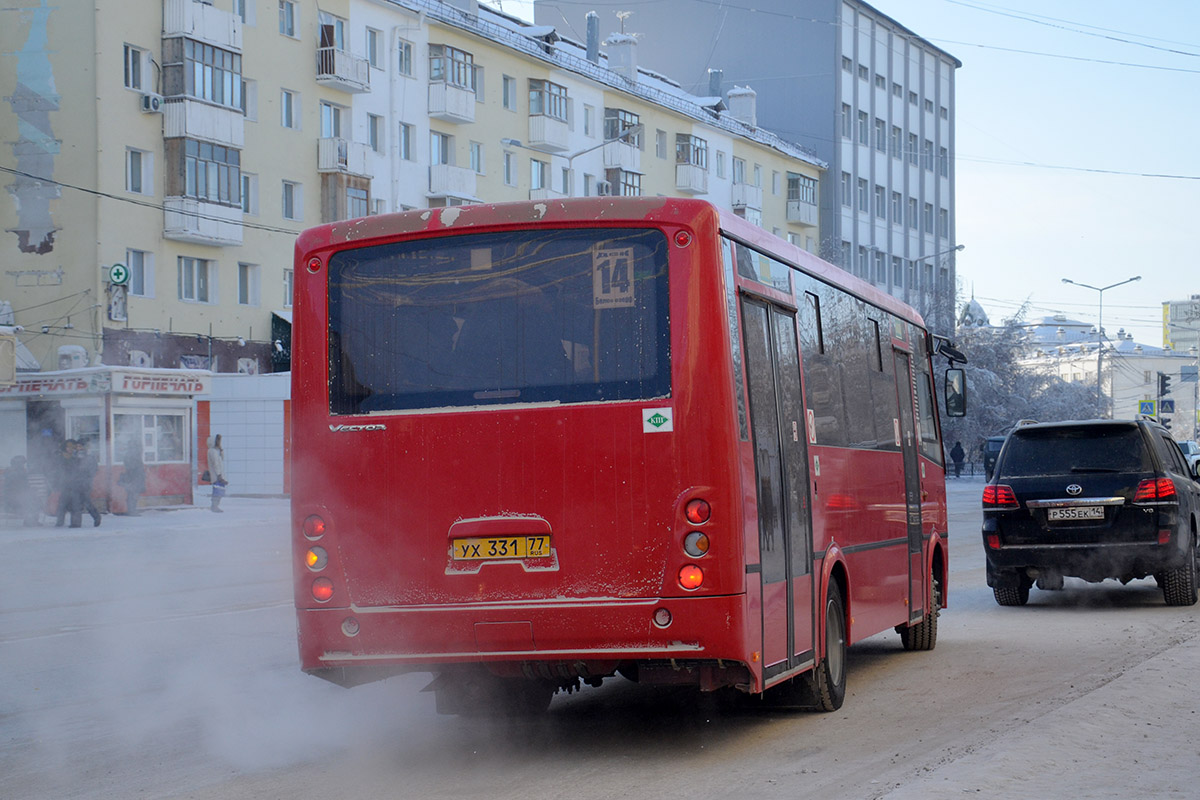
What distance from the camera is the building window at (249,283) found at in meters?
46.3

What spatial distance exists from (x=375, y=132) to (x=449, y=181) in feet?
10.3

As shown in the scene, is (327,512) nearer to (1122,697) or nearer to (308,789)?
(308,789)

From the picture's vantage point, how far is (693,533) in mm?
7164

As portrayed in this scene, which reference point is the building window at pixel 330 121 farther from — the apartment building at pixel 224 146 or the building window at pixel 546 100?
the building window at pixel 546 100

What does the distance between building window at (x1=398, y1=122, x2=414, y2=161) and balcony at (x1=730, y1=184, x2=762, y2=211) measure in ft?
76.5

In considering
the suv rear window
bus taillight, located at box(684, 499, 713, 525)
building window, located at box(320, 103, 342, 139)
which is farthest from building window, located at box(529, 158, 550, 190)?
bus taillight, located at box(684, 499, 713, 525)

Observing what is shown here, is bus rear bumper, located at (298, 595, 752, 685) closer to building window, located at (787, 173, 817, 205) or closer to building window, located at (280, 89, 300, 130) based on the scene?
building window, located at (280, 89, 300, 130)

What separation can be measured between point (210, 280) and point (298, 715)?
37349mm

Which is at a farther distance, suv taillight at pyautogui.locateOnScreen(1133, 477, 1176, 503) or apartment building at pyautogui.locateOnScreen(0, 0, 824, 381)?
apartment building at pyautogui.locateOnScreen(0, 0, 824, 381)

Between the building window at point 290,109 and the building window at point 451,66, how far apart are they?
21.0ft

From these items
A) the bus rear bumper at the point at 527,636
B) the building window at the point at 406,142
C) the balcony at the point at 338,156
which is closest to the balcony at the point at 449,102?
the building window at the point at 406,142

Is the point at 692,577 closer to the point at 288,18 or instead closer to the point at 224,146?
the point at 224,146

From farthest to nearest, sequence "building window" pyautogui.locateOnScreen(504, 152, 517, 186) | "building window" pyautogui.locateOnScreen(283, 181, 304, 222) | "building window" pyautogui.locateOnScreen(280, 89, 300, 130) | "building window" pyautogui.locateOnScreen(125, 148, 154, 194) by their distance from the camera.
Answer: "building window" pyautogui.locateOnScreen(504, 152, 517, 186)
"building window" pyautogui.locateOnScreen(283, 181, 304, 222)
"building window" pyautogui.locateOnScreen(280, 89, 300, 130)
"building window" pyautogui.locateOnScreen(125, 148, 154, 194)

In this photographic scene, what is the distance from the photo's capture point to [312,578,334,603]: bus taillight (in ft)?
24.8
